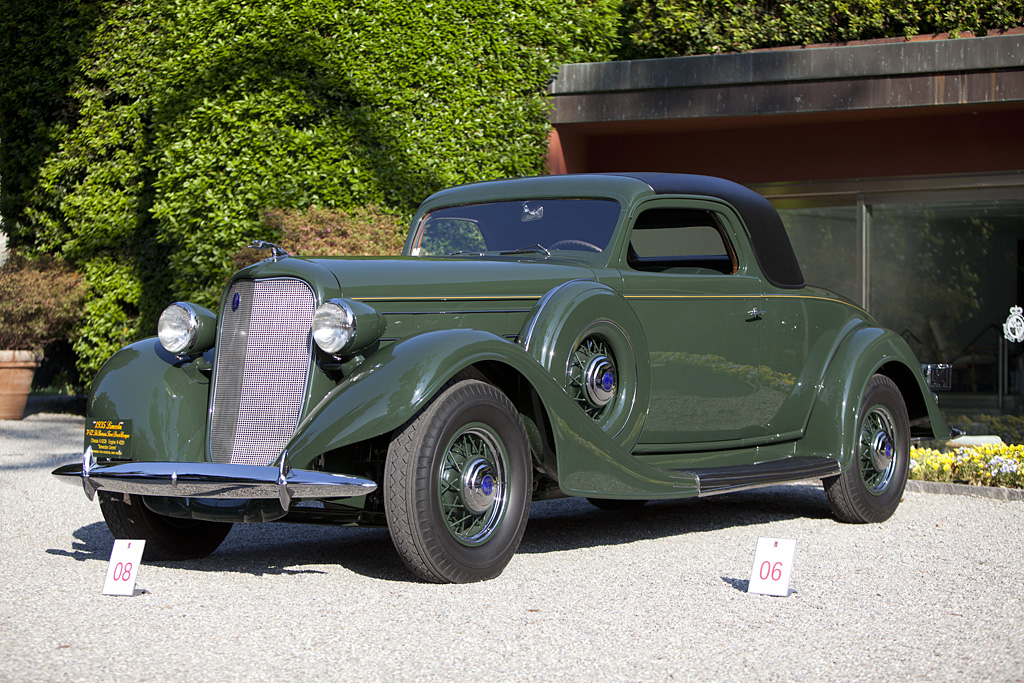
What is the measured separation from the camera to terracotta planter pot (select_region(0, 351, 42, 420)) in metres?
11.2

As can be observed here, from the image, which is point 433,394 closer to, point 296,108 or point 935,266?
point 296,108

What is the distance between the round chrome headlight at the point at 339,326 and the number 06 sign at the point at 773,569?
1741mm

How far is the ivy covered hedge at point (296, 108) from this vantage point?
32.6 ft

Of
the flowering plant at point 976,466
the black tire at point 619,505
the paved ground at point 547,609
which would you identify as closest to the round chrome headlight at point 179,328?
the paved ground at point 547,609

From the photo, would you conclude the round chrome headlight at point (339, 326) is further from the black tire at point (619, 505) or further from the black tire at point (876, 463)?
the black tire at point (876, 463)

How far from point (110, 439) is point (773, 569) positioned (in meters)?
2.75

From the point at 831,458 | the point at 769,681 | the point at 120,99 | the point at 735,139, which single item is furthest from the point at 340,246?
the point at 769,681

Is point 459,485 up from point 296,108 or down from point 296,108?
down

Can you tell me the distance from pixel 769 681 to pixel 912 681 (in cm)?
39

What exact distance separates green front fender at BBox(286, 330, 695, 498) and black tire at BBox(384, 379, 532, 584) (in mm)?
111

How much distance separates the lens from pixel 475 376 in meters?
4.43

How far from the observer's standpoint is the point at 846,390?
600cm

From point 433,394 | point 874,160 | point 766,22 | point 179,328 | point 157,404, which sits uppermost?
point 766,22

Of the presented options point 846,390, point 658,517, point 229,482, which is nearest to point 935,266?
point 846,390
